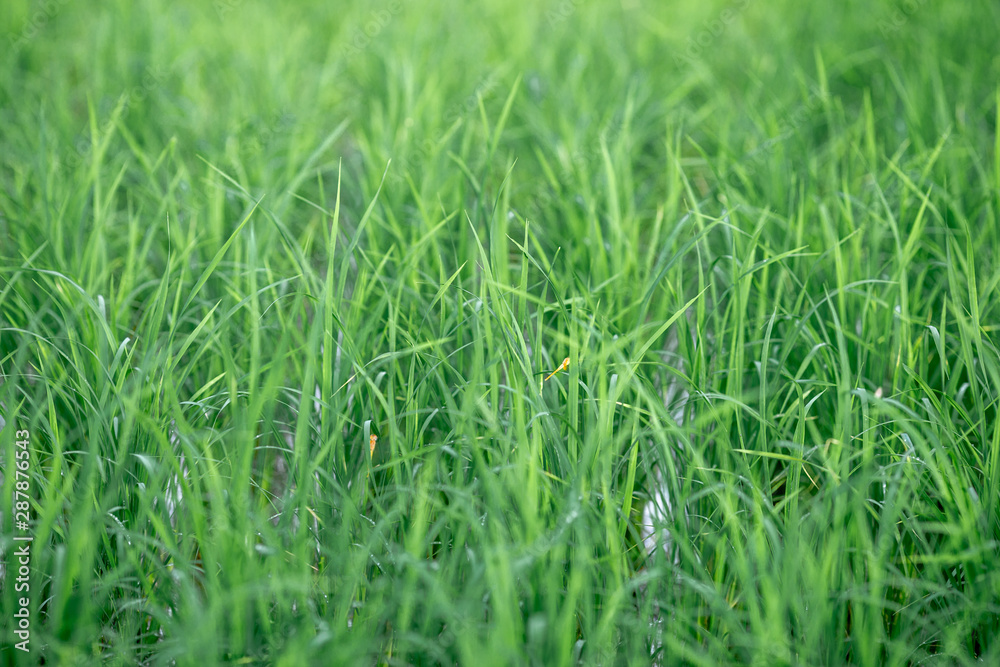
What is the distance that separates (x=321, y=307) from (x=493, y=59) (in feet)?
7.63

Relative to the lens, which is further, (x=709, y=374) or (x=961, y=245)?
(x=961, y=245)

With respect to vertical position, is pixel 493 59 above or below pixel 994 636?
above

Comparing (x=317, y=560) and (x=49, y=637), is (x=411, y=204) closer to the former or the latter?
(x=317, y=560)

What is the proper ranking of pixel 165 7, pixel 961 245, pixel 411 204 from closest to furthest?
pixel 961 245, pixel 411 204, pixel 165 7

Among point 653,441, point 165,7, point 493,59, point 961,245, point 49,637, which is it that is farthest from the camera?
point 165,7

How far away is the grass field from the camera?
1.13 metres

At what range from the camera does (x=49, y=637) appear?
1.06m

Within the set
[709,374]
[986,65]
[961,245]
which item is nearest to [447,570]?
[709,374]

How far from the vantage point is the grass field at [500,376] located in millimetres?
1131

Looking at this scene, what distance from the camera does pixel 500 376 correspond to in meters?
1.96

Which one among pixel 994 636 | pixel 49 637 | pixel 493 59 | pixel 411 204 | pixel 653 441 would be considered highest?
pixel 493 59

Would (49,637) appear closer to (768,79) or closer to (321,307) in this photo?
(321,307)

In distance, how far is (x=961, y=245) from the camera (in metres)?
1.92

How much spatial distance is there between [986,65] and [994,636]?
260cm
